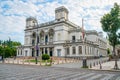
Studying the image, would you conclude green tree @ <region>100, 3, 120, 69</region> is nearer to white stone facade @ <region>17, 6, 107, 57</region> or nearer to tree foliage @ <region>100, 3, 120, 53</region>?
tree foliage @ <region>100, 3, 120, 53</region>

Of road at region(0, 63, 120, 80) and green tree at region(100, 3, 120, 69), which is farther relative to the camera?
green tree at region(100, 3, 120, 69)

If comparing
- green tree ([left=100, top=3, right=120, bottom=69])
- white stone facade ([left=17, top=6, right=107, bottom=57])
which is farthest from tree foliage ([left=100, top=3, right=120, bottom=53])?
white stone facade ([left=17, top=6, right=107, bottom=57])

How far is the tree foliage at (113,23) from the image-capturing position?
21734mm

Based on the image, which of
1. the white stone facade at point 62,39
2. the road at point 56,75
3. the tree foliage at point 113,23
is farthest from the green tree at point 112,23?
the white stone facade at point 62,39

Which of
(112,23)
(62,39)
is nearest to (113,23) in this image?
(112,23)

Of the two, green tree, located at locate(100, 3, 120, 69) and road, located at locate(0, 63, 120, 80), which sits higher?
green tree, located at locate(100, 3, 120, 69)

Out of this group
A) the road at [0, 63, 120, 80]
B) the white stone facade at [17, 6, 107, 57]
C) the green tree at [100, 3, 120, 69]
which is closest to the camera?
the road at [0, 63, 120, 80]

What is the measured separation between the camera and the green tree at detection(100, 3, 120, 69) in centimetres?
2173

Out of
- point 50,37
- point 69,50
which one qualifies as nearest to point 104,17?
point 69,50

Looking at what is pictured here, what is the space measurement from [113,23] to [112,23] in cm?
17

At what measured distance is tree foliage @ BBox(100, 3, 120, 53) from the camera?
2173 cm

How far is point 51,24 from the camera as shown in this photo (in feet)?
191

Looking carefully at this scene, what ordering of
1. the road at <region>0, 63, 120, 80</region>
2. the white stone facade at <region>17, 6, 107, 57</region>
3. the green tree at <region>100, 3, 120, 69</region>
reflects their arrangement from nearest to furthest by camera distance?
the road at <region>0, 63, 120, 80</region> → the green tree at <region>100, 3, 120, 69</region> → the white stone facade at <region>17, 6, 107, 57</region>

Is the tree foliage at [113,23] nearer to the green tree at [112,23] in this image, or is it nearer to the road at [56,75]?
the green tree at [112,23]
